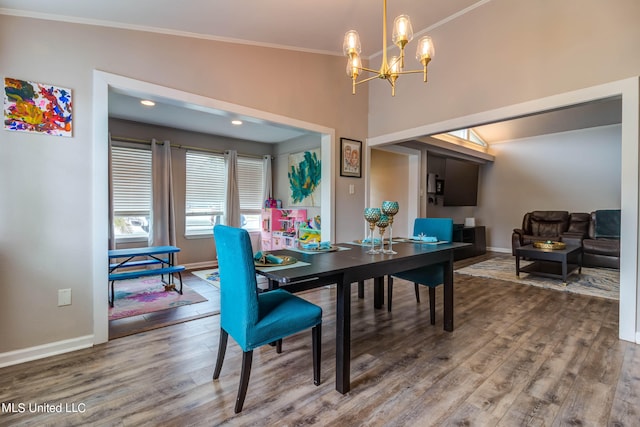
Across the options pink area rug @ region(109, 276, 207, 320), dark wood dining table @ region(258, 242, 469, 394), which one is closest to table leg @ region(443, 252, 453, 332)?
dark wood dining table @ region(258, 242, 469, 394)

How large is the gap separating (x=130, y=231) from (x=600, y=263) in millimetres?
8042

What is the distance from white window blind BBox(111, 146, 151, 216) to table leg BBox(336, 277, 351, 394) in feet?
13.9

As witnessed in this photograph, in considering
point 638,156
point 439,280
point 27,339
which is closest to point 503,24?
point 638,156

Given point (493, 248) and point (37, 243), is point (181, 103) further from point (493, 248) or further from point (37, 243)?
point (493, 248)

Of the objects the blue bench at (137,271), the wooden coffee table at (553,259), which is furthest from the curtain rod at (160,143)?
the wooden coffee table at (553,259)

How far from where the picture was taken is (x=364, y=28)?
10.3 feet

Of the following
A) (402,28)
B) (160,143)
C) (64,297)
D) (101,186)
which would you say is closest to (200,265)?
(160,143)

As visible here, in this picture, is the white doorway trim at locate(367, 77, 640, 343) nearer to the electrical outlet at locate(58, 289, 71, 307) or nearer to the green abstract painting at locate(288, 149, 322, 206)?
the green abstract painting at locate(288, 149, 322, 206)

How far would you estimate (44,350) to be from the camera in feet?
6.74

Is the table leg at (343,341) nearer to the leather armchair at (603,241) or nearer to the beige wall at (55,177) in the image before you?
the beige wall at (55,177)

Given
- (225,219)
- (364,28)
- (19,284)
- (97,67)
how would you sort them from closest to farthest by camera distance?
(19,284) → (97,67) → (364,28) → (225,219)

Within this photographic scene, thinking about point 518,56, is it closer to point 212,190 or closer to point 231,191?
point 231,191

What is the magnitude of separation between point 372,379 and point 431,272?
123 centimetres

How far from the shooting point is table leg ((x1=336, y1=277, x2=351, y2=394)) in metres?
1.67
